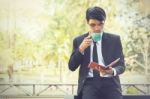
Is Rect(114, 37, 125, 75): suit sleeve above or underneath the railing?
above

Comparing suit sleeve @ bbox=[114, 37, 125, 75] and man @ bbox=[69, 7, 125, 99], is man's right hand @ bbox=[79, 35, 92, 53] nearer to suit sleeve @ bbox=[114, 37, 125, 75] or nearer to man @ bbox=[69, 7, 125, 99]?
man @ bbox=[69, 7, 125, 99]

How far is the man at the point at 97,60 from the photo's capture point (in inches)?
112

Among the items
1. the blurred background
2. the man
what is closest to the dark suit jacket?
the man

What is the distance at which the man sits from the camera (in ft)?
9.35

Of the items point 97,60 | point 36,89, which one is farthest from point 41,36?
point 97,60

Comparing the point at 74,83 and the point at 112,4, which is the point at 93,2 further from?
the point at 74,83

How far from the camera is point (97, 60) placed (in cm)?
293

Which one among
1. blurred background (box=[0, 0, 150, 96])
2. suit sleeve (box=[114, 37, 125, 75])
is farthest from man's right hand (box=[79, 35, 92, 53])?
blurred background (box=[0, 0, 150, 96])

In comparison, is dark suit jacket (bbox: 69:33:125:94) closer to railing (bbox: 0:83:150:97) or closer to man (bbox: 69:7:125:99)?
man (bbox: 69:7:125:99)

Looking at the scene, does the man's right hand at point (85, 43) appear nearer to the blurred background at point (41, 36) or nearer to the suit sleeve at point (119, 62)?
the suit sleeve at point (119, 62)

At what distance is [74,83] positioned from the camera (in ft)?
18.0

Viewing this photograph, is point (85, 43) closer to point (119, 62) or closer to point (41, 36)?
point (119, 62)

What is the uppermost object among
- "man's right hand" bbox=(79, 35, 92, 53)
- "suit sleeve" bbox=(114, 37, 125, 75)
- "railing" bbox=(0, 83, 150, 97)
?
"man's right hand" bbox=(79, 35, 92, 53)

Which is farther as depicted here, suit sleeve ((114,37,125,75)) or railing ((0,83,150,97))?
railing ((0,83,150,97))
